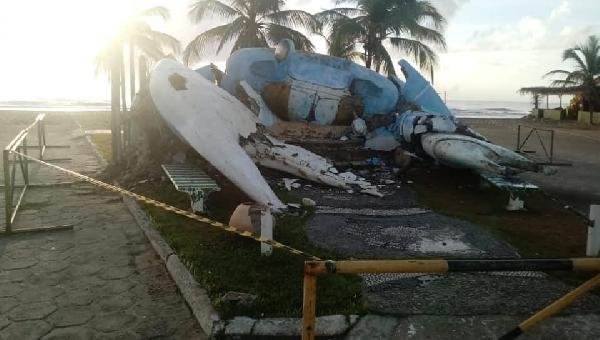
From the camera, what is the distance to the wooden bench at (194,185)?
652 centimetres

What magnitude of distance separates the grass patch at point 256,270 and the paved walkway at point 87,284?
1.02 ft

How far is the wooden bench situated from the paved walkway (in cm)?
83

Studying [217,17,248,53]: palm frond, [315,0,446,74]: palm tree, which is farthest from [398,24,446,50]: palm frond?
[217,17,248,53]: palm frond

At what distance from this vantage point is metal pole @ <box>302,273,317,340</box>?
2375mm

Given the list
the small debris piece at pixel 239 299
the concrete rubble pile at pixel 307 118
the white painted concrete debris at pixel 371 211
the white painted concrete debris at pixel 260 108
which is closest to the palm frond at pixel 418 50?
the concrete rubble pile at pixel 307 118

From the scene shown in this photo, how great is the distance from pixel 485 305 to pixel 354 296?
3.60 feet

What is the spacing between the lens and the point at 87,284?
4422mm

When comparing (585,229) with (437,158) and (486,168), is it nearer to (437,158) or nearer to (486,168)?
(486,168)

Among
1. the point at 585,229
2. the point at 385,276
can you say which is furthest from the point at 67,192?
the point at 585,229

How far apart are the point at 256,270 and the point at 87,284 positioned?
158 centimetres

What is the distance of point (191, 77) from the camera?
936 cm

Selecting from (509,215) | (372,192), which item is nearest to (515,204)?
(509,215)

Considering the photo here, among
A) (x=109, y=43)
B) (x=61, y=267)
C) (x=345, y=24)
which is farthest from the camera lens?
(x=109, y=43)

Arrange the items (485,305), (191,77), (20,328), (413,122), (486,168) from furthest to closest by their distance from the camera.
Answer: (413,122), (191,77), (486,168), (485,305), (20,328)
